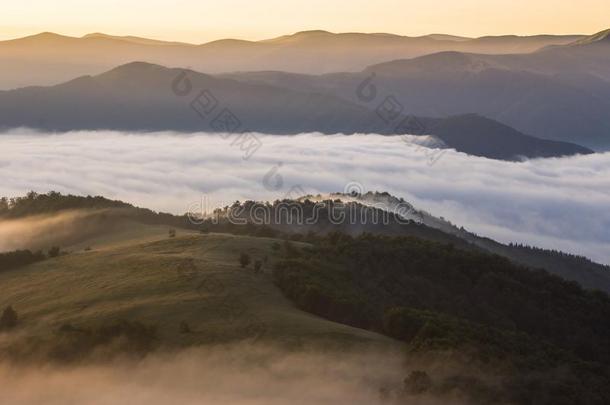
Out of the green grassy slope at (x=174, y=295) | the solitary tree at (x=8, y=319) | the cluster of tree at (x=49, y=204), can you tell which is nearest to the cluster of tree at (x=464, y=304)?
the green grassy slope at (x=174, y=295)

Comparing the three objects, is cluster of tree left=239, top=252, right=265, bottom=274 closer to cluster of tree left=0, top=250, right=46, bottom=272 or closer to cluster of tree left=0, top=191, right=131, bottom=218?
cluster of tree left=0, top=250, right=46, bottom=272

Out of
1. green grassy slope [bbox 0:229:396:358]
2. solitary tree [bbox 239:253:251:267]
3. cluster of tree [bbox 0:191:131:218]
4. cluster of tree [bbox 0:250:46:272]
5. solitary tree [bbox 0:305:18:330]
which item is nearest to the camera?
green grassy slope [bbox 0:229:396:358]

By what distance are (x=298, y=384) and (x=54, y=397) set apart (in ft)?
55.1

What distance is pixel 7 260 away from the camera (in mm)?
100438

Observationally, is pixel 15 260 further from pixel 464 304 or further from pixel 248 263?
pixel 464 304

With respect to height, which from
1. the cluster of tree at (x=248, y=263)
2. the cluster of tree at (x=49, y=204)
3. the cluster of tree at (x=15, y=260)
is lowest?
the cluster of tree at (x=49, y=204)

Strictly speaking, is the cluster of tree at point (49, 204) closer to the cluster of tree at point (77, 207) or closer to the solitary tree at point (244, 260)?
the cluster of tree at point (77, 207)

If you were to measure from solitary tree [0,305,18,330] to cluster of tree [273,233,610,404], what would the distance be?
79.3 feet

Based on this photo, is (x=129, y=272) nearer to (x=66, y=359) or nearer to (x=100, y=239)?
(x=66, y=359)

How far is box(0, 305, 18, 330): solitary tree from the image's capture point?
69500 mm

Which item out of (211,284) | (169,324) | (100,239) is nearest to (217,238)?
(211,284)

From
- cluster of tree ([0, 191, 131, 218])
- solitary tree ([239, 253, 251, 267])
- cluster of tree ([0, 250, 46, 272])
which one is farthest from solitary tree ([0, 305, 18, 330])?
cluster of tree ([0, 191, 131, 218])

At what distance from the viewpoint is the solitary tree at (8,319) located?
6950 cm

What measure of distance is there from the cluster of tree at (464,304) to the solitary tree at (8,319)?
24171 millimetres
